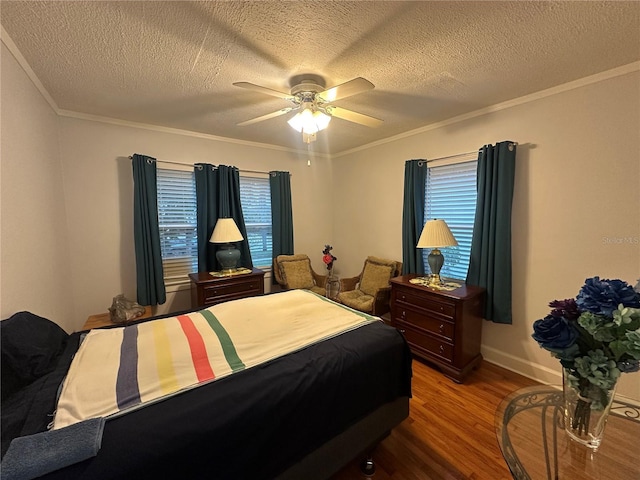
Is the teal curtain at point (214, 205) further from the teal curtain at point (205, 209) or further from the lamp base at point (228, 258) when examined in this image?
the lamp base at point (228, 258)

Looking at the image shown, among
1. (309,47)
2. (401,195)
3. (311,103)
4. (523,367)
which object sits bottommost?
(523,367)

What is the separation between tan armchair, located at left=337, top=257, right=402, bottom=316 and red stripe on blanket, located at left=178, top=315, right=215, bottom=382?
77.1 inches

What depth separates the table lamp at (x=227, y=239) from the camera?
3113 mm

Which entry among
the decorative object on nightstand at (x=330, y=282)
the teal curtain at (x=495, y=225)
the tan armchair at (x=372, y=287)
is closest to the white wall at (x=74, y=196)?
the decorative object on nightstand at (x=330, y=282)

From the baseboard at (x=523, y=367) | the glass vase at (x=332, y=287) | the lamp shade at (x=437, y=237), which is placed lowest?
the baseboard at (x=523, y=367)

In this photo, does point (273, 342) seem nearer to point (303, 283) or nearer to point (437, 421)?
point (437, 421)

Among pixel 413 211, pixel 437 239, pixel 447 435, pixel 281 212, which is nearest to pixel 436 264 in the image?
pixel 437 239

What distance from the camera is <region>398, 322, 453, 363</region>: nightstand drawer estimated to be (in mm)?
2447

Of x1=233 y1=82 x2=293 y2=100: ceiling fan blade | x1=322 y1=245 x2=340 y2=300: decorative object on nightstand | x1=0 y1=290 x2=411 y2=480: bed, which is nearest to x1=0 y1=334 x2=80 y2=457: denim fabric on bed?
x1=0 y1=290 x2=411 y2=480: bed

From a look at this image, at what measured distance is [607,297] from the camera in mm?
852

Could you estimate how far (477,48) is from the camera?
1644 millimetres

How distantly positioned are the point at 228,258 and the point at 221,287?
374mm

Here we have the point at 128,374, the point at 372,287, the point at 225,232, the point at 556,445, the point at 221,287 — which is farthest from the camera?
the point at 372,287

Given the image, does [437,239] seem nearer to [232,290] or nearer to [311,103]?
[311,103]
